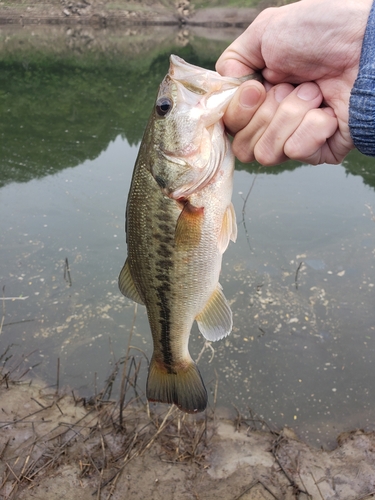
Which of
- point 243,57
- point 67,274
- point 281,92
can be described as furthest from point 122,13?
point 281,92

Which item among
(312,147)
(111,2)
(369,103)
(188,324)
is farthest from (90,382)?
(111,2)

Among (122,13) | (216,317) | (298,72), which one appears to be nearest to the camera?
(298,72)

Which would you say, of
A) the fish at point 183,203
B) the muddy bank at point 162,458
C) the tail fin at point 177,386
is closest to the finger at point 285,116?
the fish at point 183,203

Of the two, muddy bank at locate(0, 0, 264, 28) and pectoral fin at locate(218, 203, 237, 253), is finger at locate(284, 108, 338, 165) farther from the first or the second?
muddy bank at locate(0, 0, 264, 28)

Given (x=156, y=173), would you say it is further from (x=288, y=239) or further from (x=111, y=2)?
(x=111, y=2)

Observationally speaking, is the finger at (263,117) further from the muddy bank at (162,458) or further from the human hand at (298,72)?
the muddy bank at (162,458)

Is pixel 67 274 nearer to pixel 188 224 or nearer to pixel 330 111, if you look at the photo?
pixel 188 224
